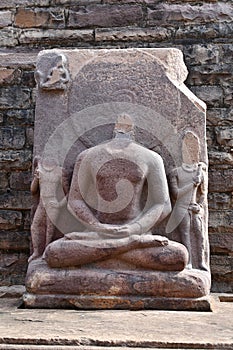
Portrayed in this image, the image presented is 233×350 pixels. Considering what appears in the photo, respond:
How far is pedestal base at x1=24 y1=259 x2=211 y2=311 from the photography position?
272 centimetres

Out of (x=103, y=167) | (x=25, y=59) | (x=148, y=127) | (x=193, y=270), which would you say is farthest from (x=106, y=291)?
(x=25, y=59)

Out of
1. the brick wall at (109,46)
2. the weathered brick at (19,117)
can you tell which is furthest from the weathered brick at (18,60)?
the weathered brick at (19,117)

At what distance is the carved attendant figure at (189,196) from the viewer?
3.00m

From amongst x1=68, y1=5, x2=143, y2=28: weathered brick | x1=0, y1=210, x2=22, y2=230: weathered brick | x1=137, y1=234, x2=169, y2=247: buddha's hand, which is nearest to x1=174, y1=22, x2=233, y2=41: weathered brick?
x1=68, y1=5, x2=143, y2=28: weathered brick

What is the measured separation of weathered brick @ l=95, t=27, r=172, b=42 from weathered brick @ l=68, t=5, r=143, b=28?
0.08 metres

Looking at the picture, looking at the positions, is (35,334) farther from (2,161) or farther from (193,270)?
(2,161)

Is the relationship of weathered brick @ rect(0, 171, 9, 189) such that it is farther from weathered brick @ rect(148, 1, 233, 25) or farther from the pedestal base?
weathered brick @ rect(148, 1, 233, 25)

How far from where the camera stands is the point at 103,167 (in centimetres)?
298

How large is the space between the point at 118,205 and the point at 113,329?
83 cm

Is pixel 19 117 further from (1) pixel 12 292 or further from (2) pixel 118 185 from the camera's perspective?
(2) pixel 118 185

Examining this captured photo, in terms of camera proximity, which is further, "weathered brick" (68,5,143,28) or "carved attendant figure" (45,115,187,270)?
"weathered brick" (68,5,143,28)

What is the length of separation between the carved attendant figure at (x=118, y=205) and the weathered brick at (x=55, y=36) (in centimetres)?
154

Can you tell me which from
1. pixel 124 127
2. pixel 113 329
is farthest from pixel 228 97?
pixel 113 329

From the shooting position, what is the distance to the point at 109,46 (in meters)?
4.33
